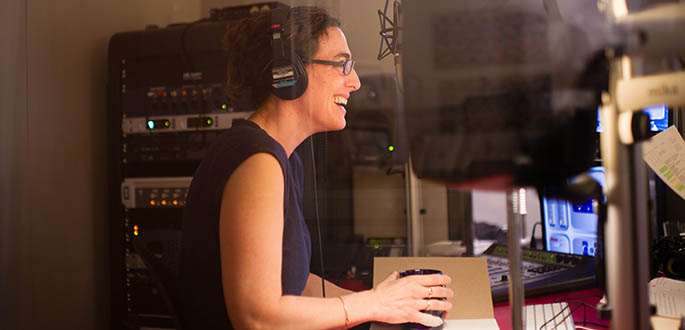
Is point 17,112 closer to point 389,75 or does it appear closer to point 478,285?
point 389,75

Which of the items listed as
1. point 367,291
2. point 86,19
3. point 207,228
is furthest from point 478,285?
point 86,19

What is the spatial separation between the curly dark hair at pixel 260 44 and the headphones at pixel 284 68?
11 millimetres

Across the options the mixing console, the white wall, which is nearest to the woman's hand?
the mixing console

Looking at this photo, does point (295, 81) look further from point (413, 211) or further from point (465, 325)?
point (465, 325)

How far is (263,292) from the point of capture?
2.64ft

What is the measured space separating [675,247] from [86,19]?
2049 mm

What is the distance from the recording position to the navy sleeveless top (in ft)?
2.81

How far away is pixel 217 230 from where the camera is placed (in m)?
0.88


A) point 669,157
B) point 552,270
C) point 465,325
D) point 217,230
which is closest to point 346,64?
point 217,230

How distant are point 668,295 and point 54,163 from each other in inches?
74.5

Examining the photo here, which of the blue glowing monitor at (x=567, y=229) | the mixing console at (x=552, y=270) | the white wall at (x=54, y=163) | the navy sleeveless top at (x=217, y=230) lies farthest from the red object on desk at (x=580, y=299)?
the white wall at (x=54, y=163)

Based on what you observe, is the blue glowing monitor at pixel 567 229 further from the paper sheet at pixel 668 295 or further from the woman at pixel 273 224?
the woman at pixel 273 224

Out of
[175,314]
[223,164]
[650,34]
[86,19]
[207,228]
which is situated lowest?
[175,314]

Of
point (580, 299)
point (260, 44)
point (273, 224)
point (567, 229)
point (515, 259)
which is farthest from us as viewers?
point (567, 229)
